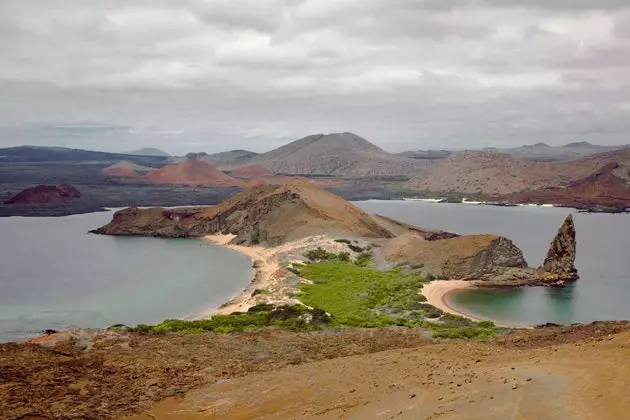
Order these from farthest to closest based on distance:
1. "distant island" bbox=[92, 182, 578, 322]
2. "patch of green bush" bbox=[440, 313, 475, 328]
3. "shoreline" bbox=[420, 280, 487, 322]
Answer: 1. "distant island" bbox=[92, 182, 578, 322]
2. "shoreline" bbox=[420, 280, 487, 322]
3. "patch of green bush" bbox=[440, 313, 475, 328]

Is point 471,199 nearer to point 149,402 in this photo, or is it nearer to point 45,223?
point 45,223

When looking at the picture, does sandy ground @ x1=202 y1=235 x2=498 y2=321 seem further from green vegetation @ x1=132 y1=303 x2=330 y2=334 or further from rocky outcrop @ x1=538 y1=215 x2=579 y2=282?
rocky outcrop @ x1=538 y1=215 x2=579 y2=282

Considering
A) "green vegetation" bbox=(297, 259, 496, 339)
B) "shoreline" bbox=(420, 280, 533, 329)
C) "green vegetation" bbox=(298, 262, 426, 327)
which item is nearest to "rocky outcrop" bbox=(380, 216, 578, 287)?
"shoreline" bbox=(420, 280, 533, 329)

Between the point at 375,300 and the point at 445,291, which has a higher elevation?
the point at 375,300

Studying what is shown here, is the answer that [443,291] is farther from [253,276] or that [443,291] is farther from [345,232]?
[345,232]

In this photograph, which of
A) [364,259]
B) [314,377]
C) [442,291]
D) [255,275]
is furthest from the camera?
[364,259]

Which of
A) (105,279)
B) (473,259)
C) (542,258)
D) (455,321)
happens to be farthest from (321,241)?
(455,321)

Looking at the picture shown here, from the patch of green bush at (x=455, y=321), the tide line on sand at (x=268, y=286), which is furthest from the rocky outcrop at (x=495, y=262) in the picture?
the patch of green bush at (x=455, y=321)

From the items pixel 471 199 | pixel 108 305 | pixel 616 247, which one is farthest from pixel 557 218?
pixel 108 305
